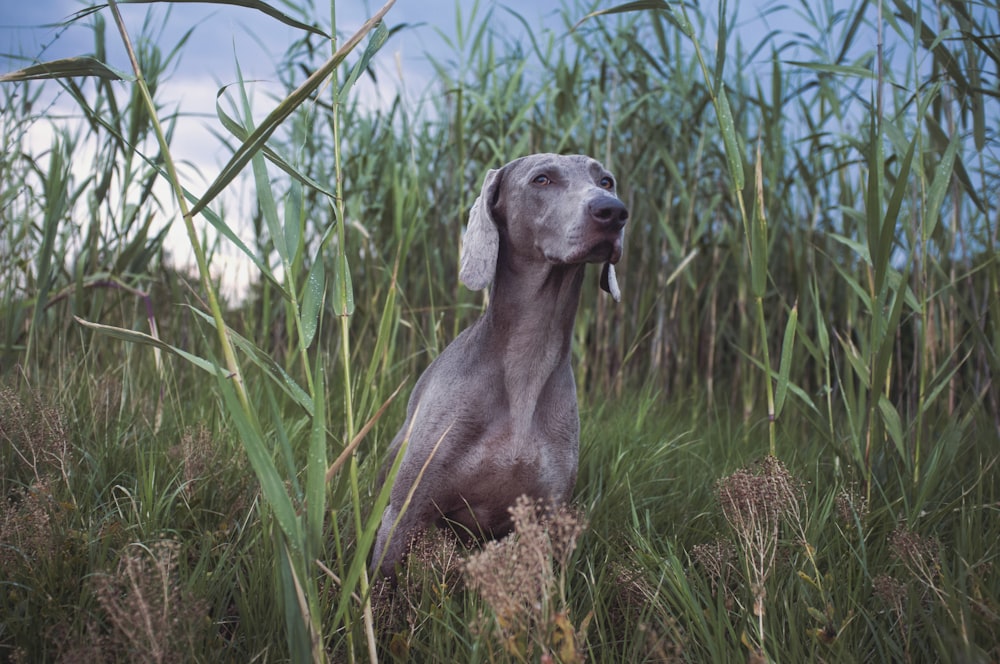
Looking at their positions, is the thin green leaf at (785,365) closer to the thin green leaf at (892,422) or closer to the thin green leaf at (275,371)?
the thin green leaf at (892,422)

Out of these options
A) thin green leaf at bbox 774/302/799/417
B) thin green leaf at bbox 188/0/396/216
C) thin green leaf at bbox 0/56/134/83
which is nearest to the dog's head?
Answer: thin green leaf at bbox 774/302/799/417

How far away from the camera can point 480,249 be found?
1.98 meters

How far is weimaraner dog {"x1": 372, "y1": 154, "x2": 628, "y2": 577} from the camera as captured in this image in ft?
6.11

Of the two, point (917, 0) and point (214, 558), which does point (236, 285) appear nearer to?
point (214, 558)

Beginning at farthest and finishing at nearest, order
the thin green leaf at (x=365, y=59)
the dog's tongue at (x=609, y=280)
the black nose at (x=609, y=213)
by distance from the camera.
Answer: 1. the dog's tongue at (x=609, y=280)
2. the black nose at (x=609, y=213)
3. the thin green leaf at (x=365, y=59)

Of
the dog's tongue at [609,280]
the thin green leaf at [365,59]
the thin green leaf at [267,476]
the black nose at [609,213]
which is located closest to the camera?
the thin green leaf at [267,476]

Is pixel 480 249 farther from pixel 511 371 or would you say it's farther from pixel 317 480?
pixel 317 480

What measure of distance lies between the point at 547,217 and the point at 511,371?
0.39 metres

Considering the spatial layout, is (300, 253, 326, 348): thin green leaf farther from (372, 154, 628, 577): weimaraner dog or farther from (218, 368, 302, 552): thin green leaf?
(372, 154, 628, 577): weimaraner dog

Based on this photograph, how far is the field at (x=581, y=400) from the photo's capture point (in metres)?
1.31

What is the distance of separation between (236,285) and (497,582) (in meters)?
3.26

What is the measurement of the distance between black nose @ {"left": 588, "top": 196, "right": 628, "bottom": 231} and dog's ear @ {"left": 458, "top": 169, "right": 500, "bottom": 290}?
0.94ft

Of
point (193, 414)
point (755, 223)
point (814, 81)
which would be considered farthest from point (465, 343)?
point (814, 81)

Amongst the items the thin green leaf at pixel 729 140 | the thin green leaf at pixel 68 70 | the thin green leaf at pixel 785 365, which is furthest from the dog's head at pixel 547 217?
the thin green leaf at pixel 68 70
